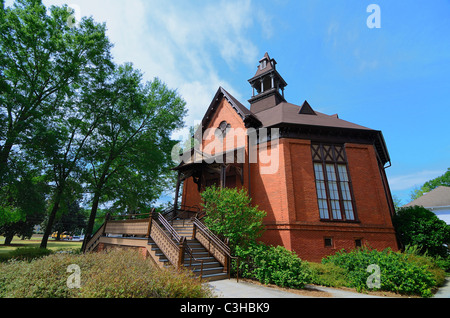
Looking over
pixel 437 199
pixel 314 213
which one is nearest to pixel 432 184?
pixel 437 199

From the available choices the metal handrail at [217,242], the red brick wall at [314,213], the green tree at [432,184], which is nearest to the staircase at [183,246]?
the metal handrail at [217,242]

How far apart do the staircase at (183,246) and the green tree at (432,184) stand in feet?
223

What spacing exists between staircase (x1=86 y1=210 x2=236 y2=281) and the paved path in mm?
1114

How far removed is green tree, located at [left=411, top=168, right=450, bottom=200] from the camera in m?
53.6

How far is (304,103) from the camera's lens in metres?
18.3

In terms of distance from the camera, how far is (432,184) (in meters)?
55.8

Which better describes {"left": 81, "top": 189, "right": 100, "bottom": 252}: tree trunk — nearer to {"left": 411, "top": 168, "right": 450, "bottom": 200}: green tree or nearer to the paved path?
the paved path

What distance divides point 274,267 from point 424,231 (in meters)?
12.3

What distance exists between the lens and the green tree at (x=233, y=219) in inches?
418

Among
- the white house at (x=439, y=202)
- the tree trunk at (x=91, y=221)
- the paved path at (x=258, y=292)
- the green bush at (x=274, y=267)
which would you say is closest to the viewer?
the paved path at (x=258, y=292)

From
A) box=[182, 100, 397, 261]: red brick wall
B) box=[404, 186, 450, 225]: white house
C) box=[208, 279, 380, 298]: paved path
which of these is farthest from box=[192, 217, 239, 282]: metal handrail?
box=[404, 186, 450, 225]: white house

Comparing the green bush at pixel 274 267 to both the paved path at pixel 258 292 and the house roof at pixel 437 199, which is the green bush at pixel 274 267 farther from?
the house roof at pixel 437 199
